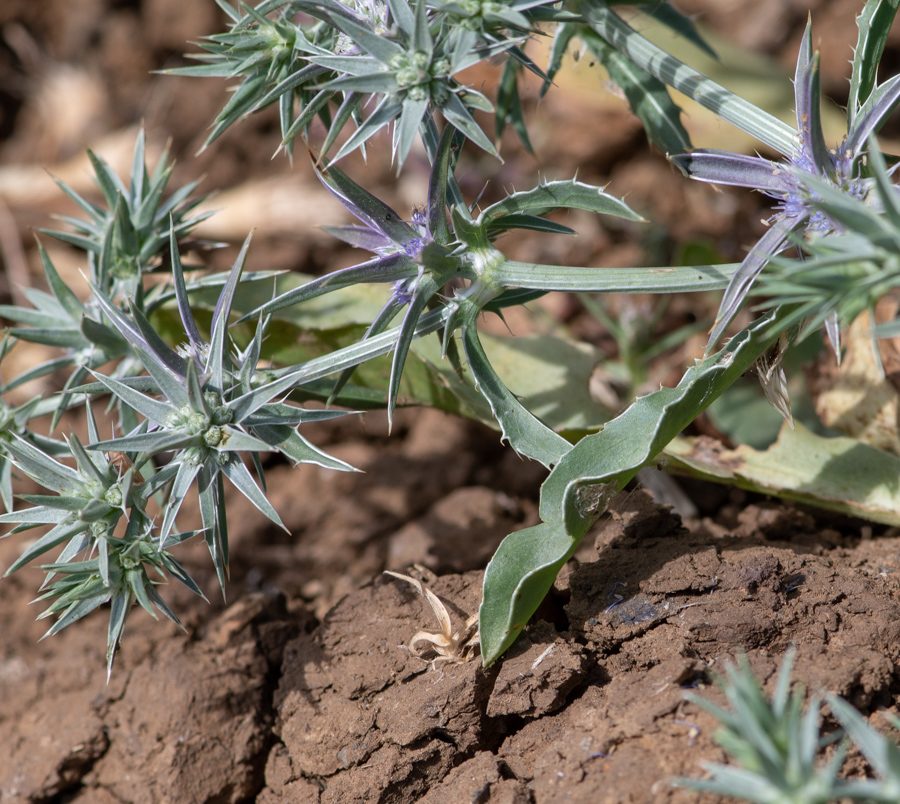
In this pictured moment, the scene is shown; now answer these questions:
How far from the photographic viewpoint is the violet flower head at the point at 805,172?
70.6 inches

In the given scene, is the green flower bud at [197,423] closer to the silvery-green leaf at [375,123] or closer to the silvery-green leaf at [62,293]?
the silvery-green leaf at [375,123]

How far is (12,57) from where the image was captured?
494cm

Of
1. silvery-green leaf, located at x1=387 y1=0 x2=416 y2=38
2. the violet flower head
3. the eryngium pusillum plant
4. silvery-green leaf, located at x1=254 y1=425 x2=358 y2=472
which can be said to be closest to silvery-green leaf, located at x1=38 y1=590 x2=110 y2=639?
the eryngium pusillum plant

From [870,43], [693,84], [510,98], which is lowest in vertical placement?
[510,98]

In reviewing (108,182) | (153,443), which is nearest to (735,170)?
(153,443)

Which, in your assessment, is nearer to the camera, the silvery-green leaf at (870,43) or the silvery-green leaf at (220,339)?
the silvery-green leaf at (220,339)

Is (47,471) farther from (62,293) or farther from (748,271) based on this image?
(748,271)

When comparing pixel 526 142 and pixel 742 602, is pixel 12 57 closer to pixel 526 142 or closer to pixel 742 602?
pixel 526 142

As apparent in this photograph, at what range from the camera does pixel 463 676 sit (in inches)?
74.5

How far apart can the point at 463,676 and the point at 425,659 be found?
150 millimetres

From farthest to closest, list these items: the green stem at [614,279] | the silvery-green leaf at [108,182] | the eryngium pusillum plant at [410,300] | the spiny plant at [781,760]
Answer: the silvery-green leaf at [108,182], the green stem at [614,279], the eryngium pusillum plant at [410,300], the spiny plant at [781,760]

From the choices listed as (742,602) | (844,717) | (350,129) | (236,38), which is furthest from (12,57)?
(844,717)

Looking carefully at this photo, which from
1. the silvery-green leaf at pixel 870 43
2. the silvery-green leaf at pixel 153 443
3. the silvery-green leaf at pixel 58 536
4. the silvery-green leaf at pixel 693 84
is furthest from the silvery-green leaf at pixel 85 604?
Result: the silvery-green leaf at pixel 870 43

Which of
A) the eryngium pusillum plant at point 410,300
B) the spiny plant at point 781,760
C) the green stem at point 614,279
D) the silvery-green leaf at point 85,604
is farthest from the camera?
the green stem at point 614,279
